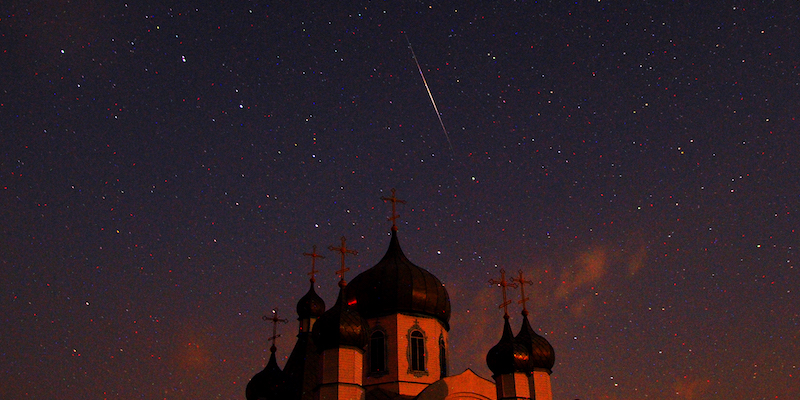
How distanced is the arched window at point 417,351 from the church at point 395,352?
38mm

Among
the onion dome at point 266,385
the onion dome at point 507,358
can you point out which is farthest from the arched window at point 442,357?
the onion dome at point 266,385

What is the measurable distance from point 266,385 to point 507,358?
11.9 metres

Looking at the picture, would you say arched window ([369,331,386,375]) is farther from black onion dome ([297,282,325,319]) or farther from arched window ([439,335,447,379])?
black onion dome ([297,282,325,319])

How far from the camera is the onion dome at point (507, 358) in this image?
26375 mm

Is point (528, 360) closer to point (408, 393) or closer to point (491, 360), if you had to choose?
point (491, 360)

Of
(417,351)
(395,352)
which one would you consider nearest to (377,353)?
(395,352)

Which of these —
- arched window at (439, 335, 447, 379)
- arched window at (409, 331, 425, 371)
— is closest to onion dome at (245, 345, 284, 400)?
arched window at (409, 331, 425, 371)

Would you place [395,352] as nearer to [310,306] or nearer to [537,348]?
[537,348]

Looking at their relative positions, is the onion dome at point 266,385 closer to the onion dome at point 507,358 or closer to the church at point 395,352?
the church at point 395,352

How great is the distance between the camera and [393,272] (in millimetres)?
29766

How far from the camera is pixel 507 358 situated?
26.5 metres

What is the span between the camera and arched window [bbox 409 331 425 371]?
2755cm

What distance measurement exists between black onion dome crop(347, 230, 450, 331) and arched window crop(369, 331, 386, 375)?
0.95 m

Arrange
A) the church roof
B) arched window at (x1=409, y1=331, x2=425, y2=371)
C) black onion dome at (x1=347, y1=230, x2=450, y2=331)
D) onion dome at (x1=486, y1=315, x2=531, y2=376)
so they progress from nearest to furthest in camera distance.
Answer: onion dome at (x1=486, y1=315, x2=531, y2=376), arched window at (x1=409, y1=331, x2=425, y2=371), black onion dome at (x1=347, y1=230, x2=450, y2=331), the church roof
